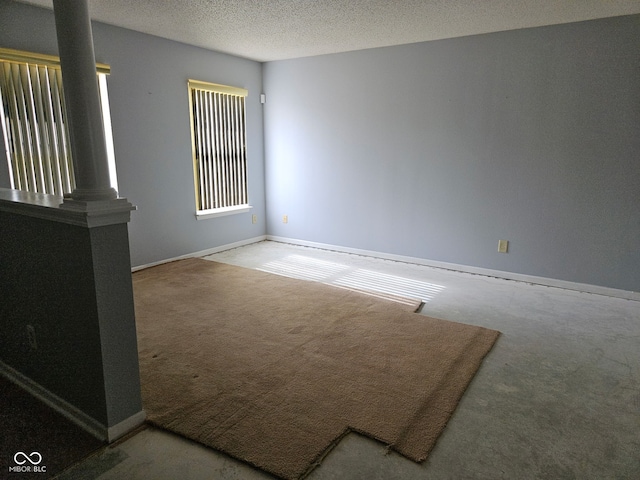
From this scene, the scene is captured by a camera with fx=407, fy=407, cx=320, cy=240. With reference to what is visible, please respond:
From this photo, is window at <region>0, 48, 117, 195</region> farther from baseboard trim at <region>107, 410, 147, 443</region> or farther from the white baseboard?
baseboard trim at <region>107, 410, 147, 443</region>

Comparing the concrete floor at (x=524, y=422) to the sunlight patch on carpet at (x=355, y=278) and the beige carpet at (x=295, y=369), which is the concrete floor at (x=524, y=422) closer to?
the beige carpet at (x=295, y=369)

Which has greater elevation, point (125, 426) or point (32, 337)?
point (32, 337)

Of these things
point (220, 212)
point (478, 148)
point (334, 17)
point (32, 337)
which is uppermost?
point (334, 17)

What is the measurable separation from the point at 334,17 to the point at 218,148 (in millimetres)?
2240

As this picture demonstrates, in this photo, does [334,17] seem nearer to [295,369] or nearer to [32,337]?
[295,369]

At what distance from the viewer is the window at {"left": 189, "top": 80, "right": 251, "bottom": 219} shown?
4.77 meters

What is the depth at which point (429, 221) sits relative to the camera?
4578 millimetres

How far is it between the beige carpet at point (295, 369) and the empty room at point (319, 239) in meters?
0.02

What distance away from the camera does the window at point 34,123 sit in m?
3.26

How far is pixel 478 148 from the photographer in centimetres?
417

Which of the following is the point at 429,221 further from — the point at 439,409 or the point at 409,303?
the point at 439,409

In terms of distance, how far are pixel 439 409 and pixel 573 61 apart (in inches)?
131

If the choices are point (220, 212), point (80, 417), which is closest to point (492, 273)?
point (220, 212)

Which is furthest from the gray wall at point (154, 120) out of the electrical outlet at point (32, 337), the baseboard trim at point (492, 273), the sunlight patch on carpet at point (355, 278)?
the electrical outlet at point (32, 337)
